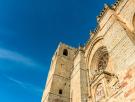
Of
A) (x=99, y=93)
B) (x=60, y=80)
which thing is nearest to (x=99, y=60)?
(x=99, y=93)

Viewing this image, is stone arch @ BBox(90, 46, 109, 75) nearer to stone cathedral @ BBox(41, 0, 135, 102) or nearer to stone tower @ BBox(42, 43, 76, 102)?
stone cathedral @ BBox(41, 0, 135, 102)

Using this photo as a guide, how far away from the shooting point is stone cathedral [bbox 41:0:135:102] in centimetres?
756

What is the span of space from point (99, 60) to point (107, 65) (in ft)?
6.24

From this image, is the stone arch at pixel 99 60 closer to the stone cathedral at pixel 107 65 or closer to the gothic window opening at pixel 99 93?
the stone cathedral at pixel 107 65

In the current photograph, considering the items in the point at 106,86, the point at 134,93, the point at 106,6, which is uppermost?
the point at 106,6

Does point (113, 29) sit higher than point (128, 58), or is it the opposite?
point (113, 29)

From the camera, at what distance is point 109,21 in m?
11.0

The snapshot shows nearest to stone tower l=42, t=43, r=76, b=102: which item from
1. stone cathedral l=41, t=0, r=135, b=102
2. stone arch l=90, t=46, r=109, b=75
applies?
stone cathedral l=41, t=0, r=135, b=102

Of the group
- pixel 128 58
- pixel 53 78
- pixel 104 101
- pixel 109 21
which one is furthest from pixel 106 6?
pixel 53 78

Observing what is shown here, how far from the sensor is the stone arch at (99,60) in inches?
490

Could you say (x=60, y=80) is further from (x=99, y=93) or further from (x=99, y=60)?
(x=99, y=93)

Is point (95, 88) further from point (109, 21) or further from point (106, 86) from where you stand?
point (109, 21)

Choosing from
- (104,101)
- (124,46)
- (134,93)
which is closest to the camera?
(134,93)

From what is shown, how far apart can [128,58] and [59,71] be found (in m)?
10.7
